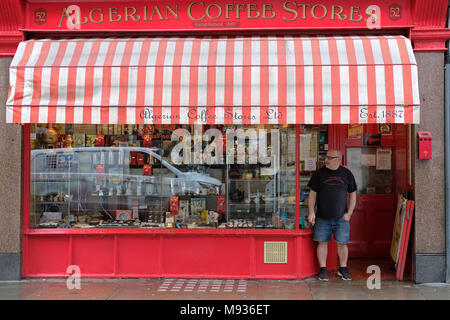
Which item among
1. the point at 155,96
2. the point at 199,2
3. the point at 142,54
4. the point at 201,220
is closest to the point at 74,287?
the point at 201,220

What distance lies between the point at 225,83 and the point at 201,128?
122 cm

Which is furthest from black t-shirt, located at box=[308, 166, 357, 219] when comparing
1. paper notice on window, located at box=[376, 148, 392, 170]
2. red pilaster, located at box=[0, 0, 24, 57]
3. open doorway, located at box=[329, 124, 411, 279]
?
red pilaster, located at box=[0, 0, 24, 57]

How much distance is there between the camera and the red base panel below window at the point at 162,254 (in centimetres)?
727

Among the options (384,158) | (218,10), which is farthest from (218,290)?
(218,10)

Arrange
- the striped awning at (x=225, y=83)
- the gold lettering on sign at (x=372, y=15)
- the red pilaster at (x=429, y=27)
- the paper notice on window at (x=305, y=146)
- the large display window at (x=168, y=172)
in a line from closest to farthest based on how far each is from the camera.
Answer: the striped awning at (x=225, y=83), the red pilaster at (x=429, y=27), the gold lettering on sign at (x=372, y=15), the large display window at (x=168, y=172), the paper notice on window at (x=305, y=146)

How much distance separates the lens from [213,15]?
7125mm

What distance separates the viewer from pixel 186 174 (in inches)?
305

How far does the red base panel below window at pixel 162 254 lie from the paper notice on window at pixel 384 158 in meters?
2.16

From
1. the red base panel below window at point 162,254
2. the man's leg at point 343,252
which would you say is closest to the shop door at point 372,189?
the man's leg at point 343,252

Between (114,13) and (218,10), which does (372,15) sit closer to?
(218,10)

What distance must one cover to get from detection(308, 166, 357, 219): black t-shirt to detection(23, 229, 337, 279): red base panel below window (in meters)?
0.49

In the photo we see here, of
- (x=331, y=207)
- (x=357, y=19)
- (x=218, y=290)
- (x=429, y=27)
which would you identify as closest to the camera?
(x=218, y=290)

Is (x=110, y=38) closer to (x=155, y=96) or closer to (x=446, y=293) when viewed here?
(x=155, y=96)

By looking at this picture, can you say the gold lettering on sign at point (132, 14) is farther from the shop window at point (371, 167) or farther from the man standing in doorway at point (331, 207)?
the shop window at point (371, 167)
